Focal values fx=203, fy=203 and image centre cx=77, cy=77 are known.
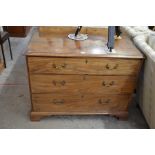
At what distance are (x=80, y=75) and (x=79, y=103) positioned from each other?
0.29 metres

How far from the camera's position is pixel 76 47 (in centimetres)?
157

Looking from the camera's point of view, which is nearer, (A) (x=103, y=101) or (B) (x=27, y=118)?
(A) (x=103, y=101)

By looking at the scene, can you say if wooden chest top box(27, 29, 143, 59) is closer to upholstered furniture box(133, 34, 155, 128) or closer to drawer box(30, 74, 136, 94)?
upholstered furniture box(133, 34, 155, 128)

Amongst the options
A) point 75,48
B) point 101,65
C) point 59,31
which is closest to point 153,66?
point 101,65

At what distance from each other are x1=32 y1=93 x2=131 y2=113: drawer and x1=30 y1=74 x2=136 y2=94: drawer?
0.05 metres

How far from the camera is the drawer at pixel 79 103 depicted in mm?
1678

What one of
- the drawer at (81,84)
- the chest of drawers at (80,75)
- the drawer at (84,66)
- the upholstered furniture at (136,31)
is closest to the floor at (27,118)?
the chest of drawers at (80,75)

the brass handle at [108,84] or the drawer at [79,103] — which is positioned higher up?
the brass handle at [108,84]

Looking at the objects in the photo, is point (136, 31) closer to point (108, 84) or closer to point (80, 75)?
point (108, 84)

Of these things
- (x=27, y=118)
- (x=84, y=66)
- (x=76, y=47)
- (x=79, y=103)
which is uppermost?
(x=76, y=47)

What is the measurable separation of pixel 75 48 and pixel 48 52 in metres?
0.22

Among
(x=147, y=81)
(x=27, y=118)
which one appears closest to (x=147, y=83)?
(x=147, y=81)

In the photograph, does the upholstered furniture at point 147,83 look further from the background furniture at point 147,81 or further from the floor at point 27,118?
the floor at point 27,118

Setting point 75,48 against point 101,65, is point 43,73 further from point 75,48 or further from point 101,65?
point 101,65
